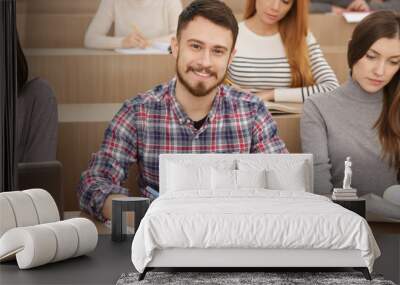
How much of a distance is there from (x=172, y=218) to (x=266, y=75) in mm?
2085

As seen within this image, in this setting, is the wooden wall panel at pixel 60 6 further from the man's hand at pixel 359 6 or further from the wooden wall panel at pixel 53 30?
the man's hand at pixel 359 6

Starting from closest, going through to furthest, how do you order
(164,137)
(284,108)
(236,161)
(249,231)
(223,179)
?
(249,231) < (223,179) < (236,161) < (164,137) < (284,108)

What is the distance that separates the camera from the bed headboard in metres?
5.85

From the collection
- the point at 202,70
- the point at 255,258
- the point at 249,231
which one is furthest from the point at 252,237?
the point at 202,70

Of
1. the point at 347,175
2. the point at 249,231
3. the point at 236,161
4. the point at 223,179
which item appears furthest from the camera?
the point at 236,161

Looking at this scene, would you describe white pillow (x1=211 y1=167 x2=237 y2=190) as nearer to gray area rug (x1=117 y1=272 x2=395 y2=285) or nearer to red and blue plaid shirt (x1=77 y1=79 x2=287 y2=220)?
red and blue plaid shirt (x1=77 y1=79 x2=287 y2=220)

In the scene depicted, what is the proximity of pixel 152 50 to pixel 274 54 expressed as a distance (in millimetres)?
885

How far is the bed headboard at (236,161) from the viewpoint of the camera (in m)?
5.85

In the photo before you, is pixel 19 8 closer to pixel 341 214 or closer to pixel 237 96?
pixel 237 96

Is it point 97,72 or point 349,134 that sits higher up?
point 97,72

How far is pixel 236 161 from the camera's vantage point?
5898 millimetres

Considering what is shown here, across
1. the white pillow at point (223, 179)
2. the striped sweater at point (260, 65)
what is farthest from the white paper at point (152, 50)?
the white pillow at point (223, 179)

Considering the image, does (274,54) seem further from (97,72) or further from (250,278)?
(250,278)

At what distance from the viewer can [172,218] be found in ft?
15.0
